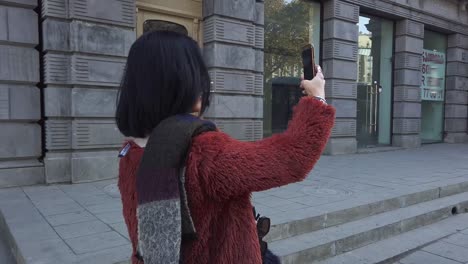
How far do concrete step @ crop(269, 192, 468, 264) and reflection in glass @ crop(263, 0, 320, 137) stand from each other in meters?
4.37

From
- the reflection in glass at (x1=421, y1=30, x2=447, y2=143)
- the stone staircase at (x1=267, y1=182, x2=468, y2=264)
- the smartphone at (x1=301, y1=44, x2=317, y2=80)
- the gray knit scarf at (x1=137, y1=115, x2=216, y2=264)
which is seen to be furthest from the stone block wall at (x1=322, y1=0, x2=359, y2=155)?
the gray knit scarf at (x1=137, y1=115, x2=216, y2=264)

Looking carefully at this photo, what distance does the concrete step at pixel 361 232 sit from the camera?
3.89 m

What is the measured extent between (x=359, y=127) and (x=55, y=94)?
28.0 feet

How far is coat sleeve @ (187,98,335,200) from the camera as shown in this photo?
1.13 m

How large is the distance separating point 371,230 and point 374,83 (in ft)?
27.5

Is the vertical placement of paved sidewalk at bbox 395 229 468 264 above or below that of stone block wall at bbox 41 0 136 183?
below

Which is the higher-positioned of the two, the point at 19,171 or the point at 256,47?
the point at 256,47

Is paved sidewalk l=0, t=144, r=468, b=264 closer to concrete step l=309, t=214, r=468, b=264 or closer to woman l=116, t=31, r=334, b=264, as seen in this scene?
concrete step l=309, t=214, r=468, b=264

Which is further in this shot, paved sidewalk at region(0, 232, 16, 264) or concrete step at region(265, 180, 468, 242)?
concrete step at region(265, 180, 468, 242)

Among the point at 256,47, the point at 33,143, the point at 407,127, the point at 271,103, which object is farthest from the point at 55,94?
the point at 407,127

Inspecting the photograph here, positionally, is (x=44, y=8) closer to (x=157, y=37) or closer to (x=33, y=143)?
(x=33, y=143)

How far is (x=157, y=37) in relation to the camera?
127cm

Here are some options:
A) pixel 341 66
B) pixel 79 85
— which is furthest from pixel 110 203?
pixel 341 66

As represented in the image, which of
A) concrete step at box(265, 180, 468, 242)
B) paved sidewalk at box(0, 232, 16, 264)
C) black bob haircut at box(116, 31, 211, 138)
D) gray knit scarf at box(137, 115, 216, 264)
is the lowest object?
paved sidewalk at box(0, 232, 16, 264)
